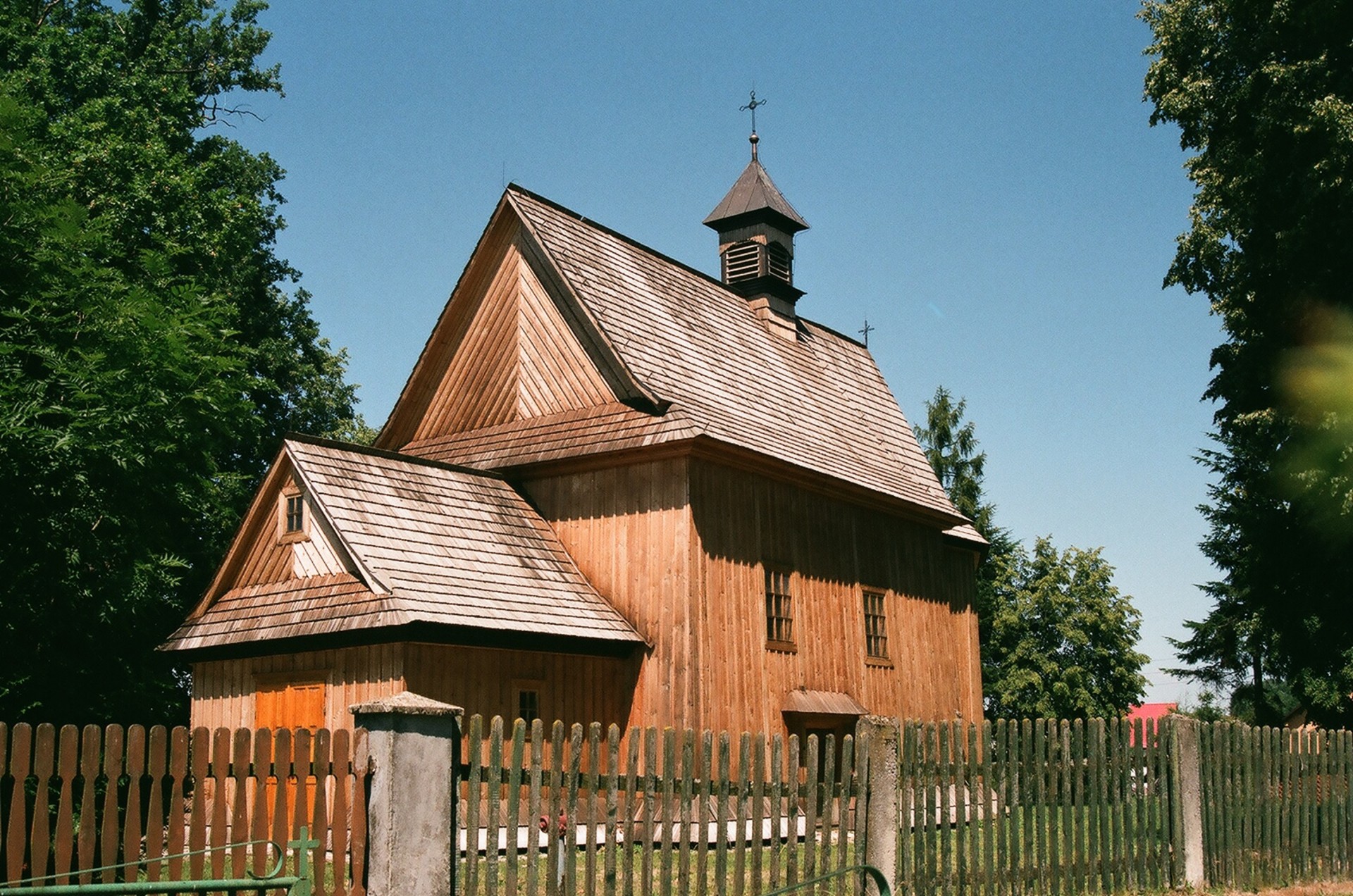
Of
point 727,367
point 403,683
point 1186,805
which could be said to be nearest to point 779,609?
point 727,367

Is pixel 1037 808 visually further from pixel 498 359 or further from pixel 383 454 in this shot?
pixel 498 359

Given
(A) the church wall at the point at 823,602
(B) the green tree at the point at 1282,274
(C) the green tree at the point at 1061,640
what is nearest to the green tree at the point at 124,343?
(A) the church wall at the point at 823,602

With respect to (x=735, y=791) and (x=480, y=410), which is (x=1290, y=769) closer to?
(x=735, y=791)

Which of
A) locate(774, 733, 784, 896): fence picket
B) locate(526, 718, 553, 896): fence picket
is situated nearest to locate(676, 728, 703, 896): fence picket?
locate(774, 733, 784, 896): fence picket

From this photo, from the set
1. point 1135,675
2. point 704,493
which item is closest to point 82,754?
point 704,493

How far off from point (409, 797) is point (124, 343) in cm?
1045

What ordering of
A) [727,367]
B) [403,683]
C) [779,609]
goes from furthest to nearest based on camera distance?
[727,367]
[779,609]
[403,683]

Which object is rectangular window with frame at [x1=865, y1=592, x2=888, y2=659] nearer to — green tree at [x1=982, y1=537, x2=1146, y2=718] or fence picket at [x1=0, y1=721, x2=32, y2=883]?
fence picket at [x1=0, y1=721, x2=32, y2=883]

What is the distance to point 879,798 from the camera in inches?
429

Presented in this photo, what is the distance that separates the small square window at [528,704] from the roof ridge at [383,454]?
4.03 m

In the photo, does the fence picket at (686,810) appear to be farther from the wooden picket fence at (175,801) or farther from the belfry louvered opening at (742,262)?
the belfry louvered opening at (742,262)

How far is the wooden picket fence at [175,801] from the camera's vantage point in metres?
7.77

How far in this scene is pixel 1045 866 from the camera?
40.2ft

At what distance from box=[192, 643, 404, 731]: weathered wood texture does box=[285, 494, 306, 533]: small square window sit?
5.82ft
